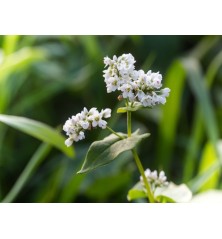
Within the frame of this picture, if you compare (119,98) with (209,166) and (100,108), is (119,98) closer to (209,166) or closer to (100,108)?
(209,166)

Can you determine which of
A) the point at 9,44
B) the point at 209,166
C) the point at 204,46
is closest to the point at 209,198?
the point at 209,166

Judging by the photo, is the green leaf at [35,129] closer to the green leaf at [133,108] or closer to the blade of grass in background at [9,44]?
the green leaf at [133,108]

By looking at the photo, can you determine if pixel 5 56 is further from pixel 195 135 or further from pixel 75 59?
pixel 195 135

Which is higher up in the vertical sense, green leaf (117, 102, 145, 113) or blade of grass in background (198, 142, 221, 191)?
blade of grass in background (198, 142, 221, 191)

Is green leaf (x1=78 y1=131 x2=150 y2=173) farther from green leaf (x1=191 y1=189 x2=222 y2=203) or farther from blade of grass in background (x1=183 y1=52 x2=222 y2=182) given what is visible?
blade of grass in background (x1=183 y1=52 x2=222 y2=182)

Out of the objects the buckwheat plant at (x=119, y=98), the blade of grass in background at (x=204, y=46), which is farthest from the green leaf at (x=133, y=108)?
the blade of grass in background at (x=204, y=46)

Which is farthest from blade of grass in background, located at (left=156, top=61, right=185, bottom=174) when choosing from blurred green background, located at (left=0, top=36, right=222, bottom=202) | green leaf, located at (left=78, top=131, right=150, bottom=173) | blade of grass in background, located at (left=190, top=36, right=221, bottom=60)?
green leaf, located at (left=78, top=131, right=150, bottom=173)
